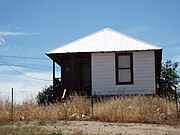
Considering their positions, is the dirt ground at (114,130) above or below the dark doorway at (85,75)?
below

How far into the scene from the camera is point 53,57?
25078 mm

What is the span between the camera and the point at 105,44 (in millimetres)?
25016

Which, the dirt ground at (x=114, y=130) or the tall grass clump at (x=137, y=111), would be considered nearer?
the dirt ground at (x=114, y=130)

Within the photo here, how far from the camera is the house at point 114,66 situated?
23.5 m

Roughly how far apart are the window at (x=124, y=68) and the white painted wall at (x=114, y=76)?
0.95 ft

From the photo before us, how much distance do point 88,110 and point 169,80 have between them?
17.1 metres

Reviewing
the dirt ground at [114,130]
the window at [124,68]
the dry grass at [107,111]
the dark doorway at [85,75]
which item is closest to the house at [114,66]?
the window at [124,68]

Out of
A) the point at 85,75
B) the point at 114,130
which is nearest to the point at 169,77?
the point at 85,75

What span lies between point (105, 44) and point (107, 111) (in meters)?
8.02

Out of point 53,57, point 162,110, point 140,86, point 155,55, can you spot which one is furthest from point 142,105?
point 53,57

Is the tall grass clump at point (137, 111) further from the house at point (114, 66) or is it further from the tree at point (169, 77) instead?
the tree at point (169, 77)

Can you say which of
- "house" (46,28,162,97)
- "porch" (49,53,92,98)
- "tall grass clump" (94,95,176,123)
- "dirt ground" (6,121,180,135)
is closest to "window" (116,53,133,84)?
"house" (46,28,162,97)

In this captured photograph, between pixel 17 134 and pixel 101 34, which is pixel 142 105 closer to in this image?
pixel 17 134

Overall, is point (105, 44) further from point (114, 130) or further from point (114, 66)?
point (114, 130)
